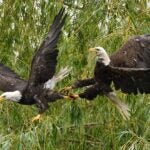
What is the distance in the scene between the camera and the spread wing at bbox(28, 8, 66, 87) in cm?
389

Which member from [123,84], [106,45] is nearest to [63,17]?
[106,45]

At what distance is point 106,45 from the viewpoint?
3.97 metres

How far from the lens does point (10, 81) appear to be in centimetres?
429

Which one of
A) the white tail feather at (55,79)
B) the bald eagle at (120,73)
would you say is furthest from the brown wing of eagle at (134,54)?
the white tail feather at (55,79)

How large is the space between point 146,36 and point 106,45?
0.34m

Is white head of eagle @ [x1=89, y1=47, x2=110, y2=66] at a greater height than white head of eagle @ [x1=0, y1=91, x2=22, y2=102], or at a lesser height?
greater

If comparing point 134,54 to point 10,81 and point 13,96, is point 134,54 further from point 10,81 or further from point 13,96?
point 10,81

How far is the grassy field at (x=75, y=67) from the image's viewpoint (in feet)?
11.7

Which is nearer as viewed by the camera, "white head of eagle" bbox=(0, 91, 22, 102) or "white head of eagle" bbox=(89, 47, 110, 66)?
"white head of eagle" bbox=(89, 47, 110, 66)

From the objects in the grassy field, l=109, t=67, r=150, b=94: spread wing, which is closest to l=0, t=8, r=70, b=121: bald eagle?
the grassy field

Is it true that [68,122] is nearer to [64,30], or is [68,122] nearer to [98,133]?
[98,133]

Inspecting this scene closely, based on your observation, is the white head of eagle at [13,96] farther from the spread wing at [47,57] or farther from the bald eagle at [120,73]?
the bald eagle at [120,73]

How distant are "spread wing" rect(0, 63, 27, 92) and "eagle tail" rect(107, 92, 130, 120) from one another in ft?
1.86

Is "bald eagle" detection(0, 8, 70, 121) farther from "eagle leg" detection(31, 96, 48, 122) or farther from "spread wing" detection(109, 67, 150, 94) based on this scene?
"spread wing" detection(109, 67, 150, 94)
